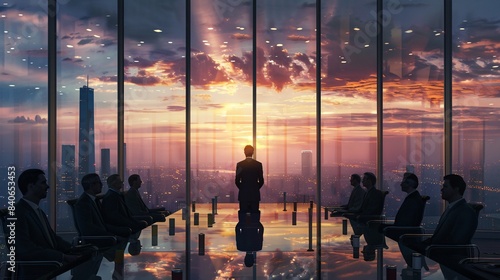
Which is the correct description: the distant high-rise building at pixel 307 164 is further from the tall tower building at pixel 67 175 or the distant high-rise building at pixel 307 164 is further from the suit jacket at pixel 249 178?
the tall tower building at pixel 67 175

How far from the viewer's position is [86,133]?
9953 mm

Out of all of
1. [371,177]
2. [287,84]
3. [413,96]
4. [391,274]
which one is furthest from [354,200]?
[391,274]

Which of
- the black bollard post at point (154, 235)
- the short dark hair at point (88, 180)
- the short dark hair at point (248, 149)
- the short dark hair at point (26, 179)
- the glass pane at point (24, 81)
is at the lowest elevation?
the black bollard post at point (154, 235)

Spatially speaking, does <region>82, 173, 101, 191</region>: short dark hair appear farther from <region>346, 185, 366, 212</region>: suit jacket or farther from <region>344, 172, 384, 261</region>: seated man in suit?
→ <region>346, 185, 366, 212</region>: suit jacket

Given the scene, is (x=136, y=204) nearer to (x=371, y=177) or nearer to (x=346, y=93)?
(x=371, y=177)

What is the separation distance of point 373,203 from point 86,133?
489 centimetres

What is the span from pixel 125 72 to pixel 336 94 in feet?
12.6

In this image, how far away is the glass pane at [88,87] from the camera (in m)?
8.72

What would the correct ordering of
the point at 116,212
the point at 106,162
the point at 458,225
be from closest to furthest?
the point at 458,225, the point at 116,212, the point at 106,162

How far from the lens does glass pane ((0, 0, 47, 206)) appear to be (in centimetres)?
800

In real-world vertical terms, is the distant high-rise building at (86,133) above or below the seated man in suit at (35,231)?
above

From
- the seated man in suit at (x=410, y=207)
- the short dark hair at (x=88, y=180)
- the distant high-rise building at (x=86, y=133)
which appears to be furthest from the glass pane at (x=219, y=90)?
the short dark hair at (x=88, y=180)

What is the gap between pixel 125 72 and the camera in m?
10.5

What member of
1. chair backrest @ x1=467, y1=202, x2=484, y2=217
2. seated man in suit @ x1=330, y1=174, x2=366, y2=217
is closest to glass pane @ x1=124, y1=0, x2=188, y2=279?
seated man in suit @ x1=330, y1=174, x2=366, y2=217
